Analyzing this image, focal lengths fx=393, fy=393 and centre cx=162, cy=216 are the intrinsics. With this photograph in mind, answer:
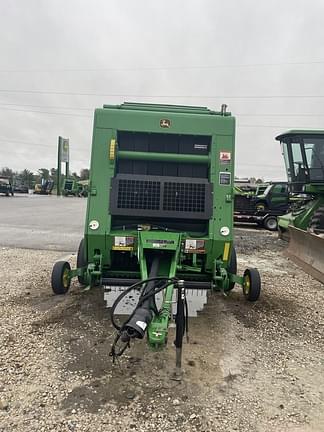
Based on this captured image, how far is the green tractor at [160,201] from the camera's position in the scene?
479cm

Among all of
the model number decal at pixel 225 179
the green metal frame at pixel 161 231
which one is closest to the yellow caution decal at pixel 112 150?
the green metal frame at pixel 161 231

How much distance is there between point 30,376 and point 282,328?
2.92 meters

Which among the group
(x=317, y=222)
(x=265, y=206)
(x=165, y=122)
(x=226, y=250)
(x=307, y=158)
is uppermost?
(x=307, y=158)

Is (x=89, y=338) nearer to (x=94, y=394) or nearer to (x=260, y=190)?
(x=94, y=394)

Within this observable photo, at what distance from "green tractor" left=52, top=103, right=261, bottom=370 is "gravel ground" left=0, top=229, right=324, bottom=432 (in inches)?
20.0

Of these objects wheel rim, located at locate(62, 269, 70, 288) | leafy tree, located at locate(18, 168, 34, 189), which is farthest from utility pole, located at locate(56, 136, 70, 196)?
wheel rim, located at locate(62, 269, 70, 288)

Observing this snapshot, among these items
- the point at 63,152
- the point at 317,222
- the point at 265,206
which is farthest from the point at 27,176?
the point at 317,222

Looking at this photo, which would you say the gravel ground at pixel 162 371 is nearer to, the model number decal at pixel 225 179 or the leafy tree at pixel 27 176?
the model number decal at pixel 225 179

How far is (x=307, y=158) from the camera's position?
37.1ft

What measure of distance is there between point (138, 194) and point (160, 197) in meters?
0.28

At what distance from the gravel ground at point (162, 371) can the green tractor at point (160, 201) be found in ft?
1.67

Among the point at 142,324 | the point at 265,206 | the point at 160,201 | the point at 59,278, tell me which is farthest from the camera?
the point at 265,206

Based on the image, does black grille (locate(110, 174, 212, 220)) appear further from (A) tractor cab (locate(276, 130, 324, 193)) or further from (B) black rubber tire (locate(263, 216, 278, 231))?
(B) black rubber tire (locate(263, 216, 278, 231))

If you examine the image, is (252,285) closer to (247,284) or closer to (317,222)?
(247,284)
